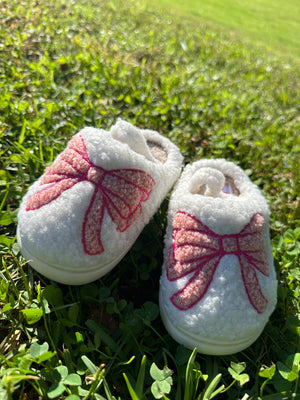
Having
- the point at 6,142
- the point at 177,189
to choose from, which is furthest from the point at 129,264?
the point at 6,142

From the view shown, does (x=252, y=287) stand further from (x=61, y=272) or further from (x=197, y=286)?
(x=61, y=272)

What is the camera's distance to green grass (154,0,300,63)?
7.00 m

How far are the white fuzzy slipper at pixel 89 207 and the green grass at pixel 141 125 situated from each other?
130 millimetres

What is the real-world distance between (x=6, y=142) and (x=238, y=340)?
5.10ft

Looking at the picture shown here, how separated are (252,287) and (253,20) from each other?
8612 millimetres

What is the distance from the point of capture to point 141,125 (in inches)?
102

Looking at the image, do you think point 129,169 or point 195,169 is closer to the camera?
point 129,169

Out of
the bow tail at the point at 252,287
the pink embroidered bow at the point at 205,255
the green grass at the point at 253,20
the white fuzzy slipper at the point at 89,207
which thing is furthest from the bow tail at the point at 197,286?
the green grass at the point at 253,20

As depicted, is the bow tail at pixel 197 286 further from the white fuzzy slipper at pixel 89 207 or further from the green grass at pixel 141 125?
the white fuzzy slipper at pixel 89 207

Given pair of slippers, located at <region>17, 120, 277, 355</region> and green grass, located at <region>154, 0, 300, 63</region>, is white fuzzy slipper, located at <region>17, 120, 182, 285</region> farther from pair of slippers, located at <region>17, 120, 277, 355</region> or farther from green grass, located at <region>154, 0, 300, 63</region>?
green grass, located at <region>154, 0, 300, 63</region>

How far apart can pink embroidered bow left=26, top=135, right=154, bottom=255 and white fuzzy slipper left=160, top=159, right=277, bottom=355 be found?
0.21 metres

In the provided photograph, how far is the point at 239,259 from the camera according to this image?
1422 millimetres

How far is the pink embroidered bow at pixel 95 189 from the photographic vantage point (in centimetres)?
140

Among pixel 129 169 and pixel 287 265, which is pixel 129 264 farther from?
pixel 287 265
